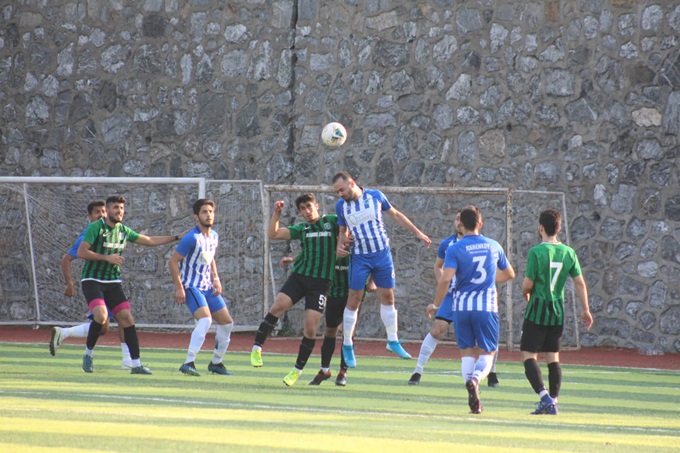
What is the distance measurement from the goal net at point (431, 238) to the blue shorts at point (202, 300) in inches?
216

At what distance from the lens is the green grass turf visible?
769cm

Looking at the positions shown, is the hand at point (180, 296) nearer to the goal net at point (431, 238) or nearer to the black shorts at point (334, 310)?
the black shorts at point (334, 310)

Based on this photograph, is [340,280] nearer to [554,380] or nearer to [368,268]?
[368,268]

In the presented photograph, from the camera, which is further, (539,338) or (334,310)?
(334,310)

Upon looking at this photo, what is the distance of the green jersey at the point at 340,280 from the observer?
1270cm

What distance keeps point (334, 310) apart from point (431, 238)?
693 cm

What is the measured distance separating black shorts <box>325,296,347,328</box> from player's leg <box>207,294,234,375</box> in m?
1.45

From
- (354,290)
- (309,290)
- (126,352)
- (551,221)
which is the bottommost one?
(126,352)

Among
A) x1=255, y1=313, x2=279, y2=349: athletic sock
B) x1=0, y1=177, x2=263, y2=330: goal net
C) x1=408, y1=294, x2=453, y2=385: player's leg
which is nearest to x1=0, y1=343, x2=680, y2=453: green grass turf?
x1=408, y1=294, x2=453, y2=385: player's leg

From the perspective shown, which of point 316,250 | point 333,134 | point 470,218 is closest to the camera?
point 470,218

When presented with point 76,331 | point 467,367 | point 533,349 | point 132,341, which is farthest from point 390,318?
point 533,349

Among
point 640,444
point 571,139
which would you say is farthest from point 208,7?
point 640,444

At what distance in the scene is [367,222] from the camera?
1338cm

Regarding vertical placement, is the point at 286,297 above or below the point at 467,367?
above
